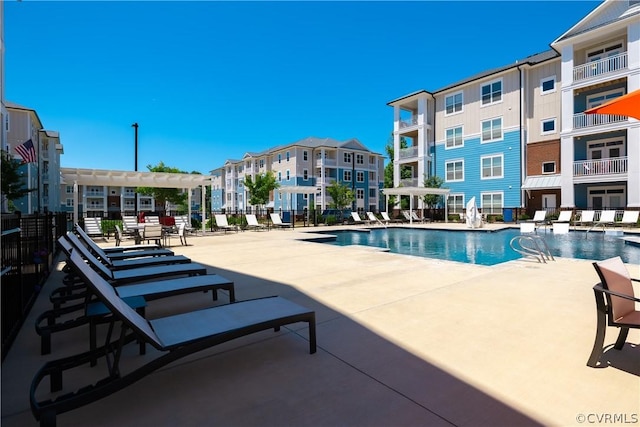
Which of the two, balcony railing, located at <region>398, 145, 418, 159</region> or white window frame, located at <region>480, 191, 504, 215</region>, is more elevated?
balcony railing, located at <region>398, 145, 418, 159</region>

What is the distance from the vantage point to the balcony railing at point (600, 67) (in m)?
20.7

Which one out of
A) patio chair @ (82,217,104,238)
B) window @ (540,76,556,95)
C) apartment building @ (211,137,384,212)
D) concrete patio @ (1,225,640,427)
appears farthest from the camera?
apartment building @ (211,137,384,212)

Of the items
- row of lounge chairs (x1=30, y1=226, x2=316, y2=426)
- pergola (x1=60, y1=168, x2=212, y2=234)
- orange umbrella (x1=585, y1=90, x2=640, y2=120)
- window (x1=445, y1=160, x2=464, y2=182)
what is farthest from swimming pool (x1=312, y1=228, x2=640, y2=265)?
window (x1=445, y1=160, x2=464, y2=182)

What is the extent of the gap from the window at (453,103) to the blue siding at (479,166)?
327 centimetres

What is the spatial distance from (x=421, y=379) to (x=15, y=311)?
174 inches

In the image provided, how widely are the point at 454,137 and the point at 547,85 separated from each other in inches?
313

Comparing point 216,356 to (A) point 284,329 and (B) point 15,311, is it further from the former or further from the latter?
(B) point 15,311

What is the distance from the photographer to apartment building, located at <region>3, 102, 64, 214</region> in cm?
2227

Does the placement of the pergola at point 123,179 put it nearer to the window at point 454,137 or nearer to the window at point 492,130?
the window at point 454,137

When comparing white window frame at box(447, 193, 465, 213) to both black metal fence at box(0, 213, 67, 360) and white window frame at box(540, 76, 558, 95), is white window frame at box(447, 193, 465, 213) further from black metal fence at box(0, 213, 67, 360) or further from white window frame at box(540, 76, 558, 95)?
black metal fence at box(0, 213, 67, 360)

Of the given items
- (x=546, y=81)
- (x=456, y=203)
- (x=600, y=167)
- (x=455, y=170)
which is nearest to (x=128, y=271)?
(x=600, y=167)

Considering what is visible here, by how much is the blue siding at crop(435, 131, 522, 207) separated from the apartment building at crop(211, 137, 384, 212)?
13325mm

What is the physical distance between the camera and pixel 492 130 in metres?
28.5

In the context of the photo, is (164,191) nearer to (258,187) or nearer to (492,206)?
(258,187)
